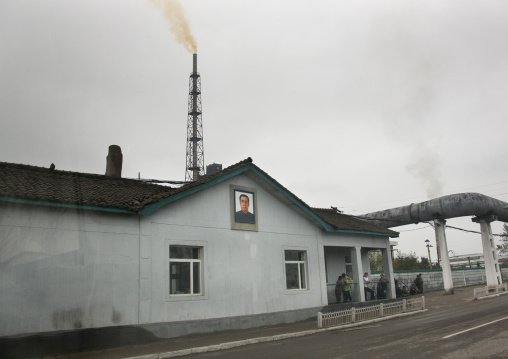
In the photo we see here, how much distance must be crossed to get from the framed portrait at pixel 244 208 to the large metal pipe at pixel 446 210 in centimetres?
1340

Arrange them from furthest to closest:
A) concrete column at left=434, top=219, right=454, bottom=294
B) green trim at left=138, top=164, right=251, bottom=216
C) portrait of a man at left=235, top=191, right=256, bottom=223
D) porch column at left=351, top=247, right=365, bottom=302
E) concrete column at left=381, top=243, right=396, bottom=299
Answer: concrete column at left=434, top=219, right=454, bottom=294 → concrete column at left=381, top=243, right=396, bottom=299 → porch column at left=351, top=247, right=365, bottom=302 → portrait of a man at left=235, top=191, right=256, bottom=223 → green trim at left=138, top=164, right=251, bottom=216

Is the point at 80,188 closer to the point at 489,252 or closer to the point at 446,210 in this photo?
the point at 446,210

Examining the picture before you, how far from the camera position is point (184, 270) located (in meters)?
14.6

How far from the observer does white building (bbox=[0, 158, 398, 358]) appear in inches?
436

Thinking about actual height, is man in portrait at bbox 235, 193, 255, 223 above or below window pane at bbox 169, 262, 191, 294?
above

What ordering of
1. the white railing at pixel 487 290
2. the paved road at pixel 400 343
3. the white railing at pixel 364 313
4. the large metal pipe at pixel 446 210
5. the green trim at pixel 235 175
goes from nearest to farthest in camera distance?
the paved road at pixel 400 343 < the green trim at pixel 235 175 < the white railing at pixel 364 313 < the white railing at pixel 487 290 < the large metal pipe at pixel 446 210

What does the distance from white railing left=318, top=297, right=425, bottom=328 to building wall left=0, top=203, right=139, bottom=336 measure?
7245 millimetres

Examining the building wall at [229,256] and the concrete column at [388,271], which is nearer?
the building wall at [229,256]

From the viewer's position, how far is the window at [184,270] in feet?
46.7

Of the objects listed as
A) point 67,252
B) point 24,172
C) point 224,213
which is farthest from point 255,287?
point 24,172

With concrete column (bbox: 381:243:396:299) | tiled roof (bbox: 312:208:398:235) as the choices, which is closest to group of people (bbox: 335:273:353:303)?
tiled roof (bbox: 312:208:398:235)

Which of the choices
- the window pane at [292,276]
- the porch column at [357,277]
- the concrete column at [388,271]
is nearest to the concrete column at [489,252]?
the concrete column at [388,271]

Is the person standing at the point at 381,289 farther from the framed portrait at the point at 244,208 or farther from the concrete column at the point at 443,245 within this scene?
the framed portrait at the point at 244,208

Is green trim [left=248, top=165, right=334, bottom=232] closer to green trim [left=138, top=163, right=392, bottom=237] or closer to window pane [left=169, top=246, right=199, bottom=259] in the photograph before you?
green trim [left=138, top=163, right=392, bottom=237]
